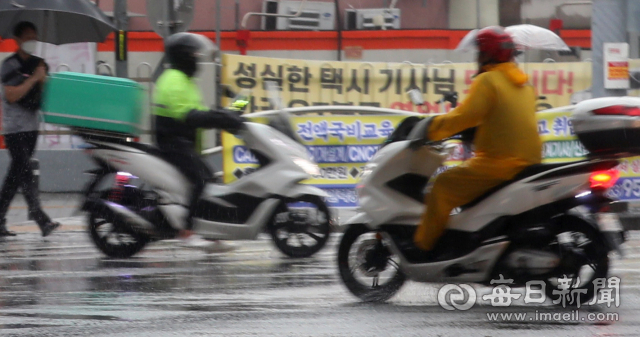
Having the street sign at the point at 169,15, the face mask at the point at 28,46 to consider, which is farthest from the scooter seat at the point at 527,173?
the street sign at the point at 169,15

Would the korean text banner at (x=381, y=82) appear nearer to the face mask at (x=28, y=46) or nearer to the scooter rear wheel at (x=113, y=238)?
the face mask at (x=28, y=46)

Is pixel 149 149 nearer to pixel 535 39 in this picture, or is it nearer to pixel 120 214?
pixel 120 214

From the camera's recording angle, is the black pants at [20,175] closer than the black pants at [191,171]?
No

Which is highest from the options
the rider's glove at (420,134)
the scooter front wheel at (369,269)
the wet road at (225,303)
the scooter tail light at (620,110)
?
the scooter tail light at (620,110)

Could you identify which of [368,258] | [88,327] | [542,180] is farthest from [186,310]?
[542,180]

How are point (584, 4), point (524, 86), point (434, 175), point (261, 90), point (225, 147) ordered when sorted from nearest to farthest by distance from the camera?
point (524, 86) < point (434, 175) < point (225, 147) < point (261, 90) < point (584, 4)

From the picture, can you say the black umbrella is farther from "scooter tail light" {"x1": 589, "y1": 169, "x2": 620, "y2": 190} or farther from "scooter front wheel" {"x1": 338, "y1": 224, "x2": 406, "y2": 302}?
"scooter tail light" {"x1": 589, "y1": 169, "x2": 620, "y2": 190}

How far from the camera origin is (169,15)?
11188 millimetres

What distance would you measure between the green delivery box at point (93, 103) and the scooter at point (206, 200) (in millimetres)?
128

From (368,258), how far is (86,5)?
8.51 meters

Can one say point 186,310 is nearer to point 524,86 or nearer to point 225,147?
point 524,86

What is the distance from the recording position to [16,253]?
849 cm

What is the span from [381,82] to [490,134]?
7.03 meters

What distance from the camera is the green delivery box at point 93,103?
791cm
